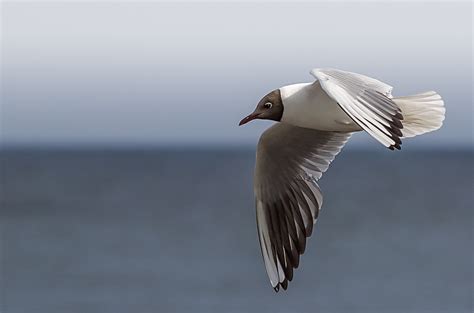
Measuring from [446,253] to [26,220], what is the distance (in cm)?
1087

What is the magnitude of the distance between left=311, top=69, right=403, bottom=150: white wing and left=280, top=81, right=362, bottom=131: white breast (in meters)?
0.20

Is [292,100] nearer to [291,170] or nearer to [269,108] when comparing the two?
[269,108]

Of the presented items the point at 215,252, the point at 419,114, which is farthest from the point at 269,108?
the point at 215,252

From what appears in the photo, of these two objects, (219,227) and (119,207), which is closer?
(219,227)

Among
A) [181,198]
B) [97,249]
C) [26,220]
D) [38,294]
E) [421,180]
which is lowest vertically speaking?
[421,180]

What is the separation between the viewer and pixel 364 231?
2522 centimetres

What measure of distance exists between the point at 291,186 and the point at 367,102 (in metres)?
1.35

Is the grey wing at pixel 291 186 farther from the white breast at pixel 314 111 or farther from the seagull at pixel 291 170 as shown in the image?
the white breast at pixel 314 111

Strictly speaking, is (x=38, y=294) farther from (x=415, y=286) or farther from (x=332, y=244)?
(x=332, y=244)

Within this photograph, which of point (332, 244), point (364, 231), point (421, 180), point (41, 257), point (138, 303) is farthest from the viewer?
point (421, 180)

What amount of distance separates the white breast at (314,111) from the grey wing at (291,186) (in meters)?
0.58

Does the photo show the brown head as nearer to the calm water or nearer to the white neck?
the white neck

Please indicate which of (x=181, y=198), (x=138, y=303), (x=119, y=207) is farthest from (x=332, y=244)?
(x=181, y=198)

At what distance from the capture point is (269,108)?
6.48 m
